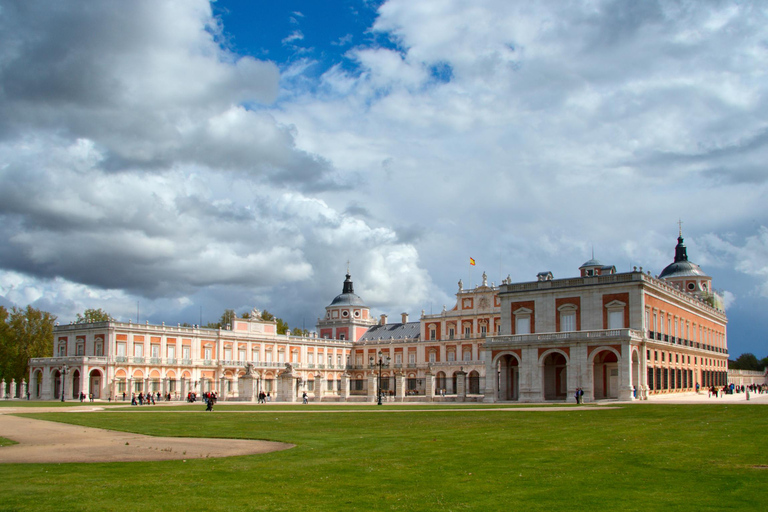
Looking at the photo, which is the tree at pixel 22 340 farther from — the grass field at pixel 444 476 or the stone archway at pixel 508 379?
the grass field at pixel 444 476

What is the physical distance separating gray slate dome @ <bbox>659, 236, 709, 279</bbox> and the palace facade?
18 centimetres

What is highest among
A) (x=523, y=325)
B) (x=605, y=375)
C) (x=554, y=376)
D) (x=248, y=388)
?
(x=523, y=325)

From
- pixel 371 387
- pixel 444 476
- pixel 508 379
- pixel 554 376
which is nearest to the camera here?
pixel 444 476

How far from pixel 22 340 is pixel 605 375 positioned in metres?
67.2

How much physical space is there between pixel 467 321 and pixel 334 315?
1009 inches

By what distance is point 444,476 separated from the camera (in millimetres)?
12750

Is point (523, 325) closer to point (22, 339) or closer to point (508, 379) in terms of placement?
point (508, 379)

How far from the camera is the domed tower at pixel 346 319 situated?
106m

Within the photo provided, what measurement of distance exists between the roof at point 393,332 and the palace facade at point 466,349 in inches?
9.2

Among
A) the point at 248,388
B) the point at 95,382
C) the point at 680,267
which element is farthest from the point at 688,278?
the point at 95,382

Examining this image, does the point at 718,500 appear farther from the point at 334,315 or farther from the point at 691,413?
the point at 334,315

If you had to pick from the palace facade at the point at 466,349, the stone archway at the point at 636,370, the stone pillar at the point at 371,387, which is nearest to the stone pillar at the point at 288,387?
the palace facade at the point at 466,349

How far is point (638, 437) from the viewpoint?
62.1 ft

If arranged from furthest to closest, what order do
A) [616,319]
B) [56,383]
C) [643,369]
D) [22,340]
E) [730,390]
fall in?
[22,340], [56,383], [730,390], [616,319], [643,369]
